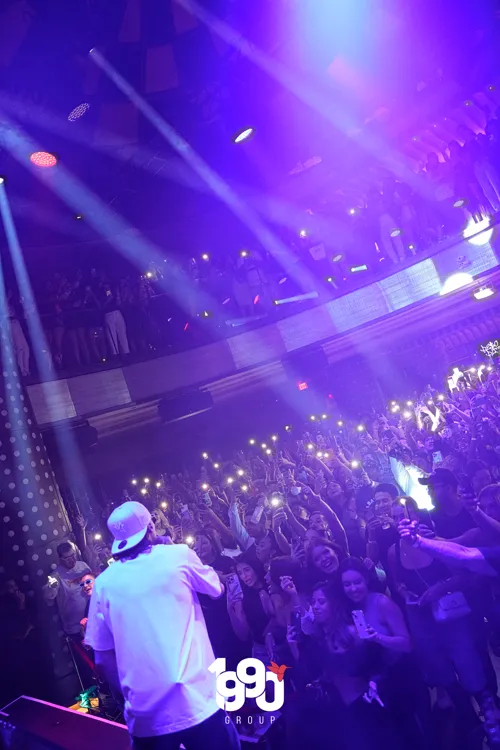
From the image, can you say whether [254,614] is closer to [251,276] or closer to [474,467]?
[474,467]

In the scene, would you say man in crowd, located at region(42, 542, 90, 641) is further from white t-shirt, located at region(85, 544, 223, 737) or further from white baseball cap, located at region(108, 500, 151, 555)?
white baseball cap, located at region(108, 500, 151, 555)

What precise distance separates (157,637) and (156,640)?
0.01m

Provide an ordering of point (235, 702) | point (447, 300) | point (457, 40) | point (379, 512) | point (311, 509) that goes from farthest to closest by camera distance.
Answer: point (447, 300)
point (457, 40)
point (311, 509)
point (379, 512)
point (235, 702)

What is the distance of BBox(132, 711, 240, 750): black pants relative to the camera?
2.23 m

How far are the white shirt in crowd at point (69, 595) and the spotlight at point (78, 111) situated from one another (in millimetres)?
5571

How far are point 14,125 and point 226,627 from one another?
6.22m

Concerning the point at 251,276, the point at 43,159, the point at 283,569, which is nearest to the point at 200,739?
the point at 283,569

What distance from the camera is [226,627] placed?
3.63 meters

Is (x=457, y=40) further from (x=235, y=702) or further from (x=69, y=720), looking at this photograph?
(x=69, y=720)

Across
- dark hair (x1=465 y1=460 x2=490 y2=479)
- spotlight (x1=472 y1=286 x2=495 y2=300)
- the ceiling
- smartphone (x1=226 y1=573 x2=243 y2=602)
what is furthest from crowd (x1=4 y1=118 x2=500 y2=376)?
dark hair (x1=465 y1=460 x2=490 y2=479)

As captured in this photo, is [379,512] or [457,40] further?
[457,40]

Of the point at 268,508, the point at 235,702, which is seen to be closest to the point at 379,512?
the point at 235,702

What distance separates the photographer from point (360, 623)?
3027mm

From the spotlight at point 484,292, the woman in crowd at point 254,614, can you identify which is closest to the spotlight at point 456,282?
the spotlight at point 484,292
